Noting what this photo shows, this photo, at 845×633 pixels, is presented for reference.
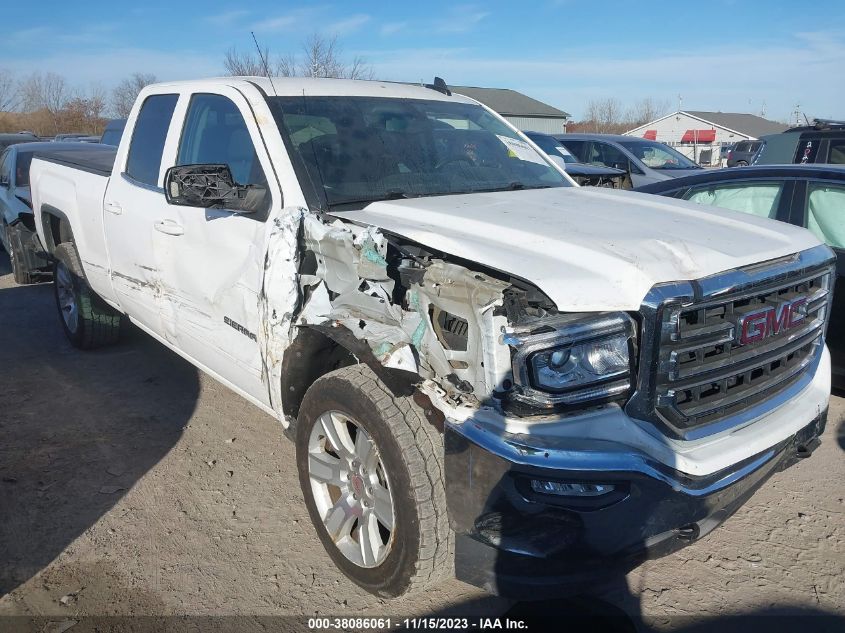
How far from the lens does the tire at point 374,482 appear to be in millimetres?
2381

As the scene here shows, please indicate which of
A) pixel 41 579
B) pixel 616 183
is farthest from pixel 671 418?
pixel 616 183

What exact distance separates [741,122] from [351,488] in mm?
71619

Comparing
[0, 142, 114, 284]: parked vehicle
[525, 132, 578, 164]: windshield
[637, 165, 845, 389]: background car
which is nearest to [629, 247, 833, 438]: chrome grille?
[637, 165, 845, 389]: background car

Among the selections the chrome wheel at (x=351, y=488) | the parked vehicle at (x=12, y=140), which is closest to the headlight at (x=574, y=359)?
the chrome wheel at (x=351, y=488)

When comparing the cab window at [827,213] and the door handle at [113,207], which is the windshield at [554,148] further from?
the door handle at [113,207]

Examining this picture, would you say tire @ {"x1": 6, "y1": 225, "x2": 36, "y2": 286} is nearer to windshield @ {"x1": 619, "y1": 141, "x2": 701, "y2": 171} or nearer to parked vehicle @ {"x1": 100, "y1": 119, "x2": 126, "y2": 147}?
parked vehicle @ {"x1": 100, "y1": 119, "x2": 126, "y2": 147}

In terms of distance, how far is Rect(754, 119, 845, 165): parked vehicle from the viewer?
779cm

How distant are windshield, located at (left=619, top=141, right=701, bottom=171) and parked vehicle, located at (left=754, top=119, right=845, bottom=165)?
359cm

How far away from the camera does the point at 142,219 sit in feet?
13.4

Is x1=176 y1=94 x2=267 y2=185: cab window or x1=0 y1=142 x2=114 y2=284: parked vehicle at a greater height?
x1=176 y1=94 x2=267 y2=185: cab window

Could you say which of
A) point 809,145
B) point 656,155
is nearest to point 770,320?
point 809,145

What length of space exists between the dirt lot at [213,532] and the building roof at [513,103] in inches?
1883

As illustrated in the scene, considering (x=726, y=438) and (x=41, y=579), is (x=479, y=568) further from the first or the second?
(x=41, y=579)

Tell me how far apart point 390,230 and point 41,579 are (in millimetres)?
2117
